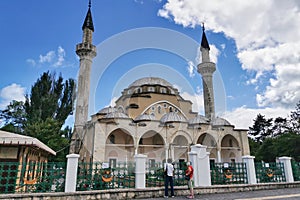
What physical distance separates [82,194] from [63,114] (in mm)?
18775

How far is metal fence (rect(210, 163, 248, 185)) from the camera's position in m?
7.35

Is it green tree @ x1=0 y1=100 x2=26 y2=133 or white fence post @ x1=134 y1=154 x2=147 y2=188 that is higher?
green tree @ x1=0 y1=100 x2=26 y2=133

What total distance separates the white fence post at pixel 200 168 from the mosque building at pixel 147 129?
1040 cm

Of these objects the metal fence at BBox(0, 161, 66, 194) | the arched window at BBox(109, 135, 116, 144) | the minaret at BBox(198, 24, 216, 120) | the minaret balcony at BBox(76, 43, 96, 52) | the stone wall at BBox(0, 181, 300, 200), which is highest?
the minaret balcony at BBox(76, 43, 96, 52)

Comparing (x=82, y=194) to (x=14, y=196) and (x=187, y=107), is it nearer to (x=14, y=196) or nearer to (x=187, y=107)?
(x=14, y=196)

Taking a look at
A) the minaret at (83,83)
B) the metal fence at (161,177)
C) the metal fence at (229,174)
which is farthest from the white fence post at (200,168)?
the minaret at (83,83)

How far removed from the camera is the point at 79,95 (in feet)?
60.2

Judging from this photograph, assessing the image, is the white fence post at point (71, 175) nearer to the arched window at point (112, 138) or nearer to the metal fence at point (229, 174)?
the metal fence at point (229, 174)

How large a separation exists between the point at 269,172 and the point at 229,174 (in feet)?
5.22

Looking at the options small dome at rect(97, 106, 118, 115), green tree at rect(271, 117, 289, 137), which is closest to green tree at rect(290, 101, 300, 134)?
green tree at rect(271, 117, 289, 137)

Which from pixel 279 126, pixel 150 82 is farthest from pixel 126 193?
pixel 279 126

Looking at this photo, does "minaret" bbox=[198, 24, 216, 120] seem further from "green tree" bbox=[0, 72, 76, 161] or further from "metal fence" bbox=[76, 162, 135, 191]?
"metal fence" bbox=[76, 162, 135, 191]

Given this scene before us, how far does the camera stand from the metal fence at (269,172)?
7809mm

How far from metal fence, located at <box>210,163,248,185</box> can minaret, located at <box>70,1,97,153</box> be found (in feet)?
42.5
